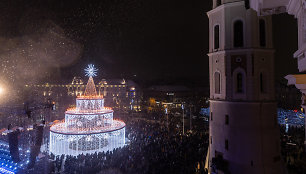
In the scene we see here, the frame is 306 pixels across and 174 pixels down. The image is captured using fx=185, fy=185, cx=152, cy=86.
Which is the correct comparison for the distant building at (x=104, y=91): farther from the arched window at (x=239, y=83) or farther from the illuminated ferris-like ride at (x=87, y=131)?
the arched window at (x=239, y=83)

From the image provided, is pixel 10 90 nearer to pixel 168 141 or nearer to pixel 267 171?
pixel 168 141

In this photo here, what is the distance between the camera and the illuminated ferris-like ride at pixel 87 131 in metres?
18.3

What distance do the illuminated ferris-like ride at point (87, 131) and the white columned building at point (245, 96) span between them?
11210 millimetres

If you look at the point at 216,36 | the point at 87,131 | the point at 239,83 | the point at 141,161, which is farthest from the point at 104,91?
the point at 239,83

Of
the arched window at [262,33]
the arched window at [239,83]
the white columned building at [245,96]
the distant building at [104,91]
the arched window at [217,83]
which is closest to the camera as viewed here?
the white columned building at [245,96]

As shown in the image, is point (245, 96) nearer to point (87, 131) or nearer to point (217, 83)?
point (217, 83)

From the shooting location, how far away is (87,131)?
1861 cm

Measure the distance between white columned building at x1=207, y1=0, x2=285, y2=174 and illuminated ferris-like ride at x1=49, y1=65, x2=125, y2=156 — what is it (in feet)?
36.8

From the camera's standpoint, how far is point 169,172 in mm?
13016

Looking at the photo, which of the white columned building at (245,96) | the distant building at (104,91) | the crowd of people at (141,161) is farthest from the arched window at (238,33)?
the distant building at (104,91)

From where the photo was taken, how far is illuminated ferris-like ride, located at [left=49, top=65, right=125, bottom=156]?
18.3 metres

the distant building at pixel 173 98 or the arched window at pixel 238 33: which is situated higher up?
the arched window at pixel 238 33

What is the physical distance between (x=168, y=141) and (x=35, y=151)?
1236 centimetres

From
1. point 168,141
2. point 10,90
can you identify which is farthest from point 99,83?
point 168,141
